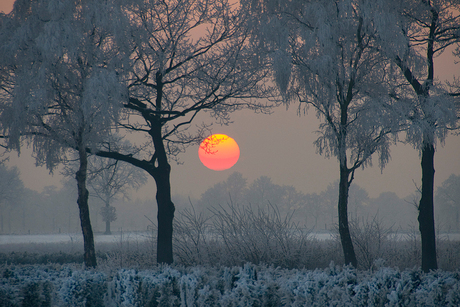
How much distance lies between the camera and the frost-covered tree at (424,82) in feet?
24.6

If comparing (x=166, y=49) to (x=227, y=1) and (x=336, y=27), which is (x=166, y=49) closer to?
(x=227, y=1)

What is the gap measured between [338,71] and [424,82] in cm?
246

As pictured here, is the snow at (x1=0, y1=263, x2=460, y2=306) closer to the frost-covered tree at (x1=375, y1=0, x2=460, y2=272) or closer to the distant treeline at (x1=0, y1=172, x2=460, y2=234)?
the frost-covered tree at (x1=375, y1=0, x2=460, y2=272)

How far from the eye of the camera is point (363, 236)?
10.0 meters

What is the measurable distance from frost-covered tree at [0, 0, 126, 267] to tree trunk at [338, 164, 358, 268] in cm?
527

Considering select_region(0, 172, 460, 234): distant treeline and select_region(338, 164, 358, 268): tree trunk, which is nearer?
select_region(338, 164, 358, 268): tree trunk

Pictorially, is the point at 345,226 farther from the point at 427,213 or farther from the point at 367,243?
the point at 427,213

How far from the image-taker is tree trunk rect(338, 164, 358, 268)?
318 inches

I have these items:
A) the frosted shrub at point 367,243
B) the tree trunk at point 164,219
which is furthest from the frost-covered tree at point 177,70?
the frosted shrub at point 367,243

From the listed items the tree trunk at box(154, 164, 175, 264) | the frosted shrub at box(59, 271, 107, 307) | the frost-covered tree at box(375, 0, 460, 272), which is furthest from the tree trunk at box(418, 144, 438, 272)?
the frosted shrub at box(59, 271, 107, 307)

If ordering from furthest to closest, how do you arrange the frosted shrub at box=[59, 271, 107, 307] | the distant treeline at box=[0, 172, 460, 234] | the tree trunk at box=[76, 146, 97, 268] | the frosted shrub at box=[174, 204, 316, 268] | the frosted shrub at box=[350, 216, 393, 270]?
the distant treeline at box=[0, 172, 460, 234] → the frosted shrub at box=[350, 216, 393, 270] → the frosted shrub at box=[174, 204, 316, 268] → the tree trunk at box=[76, 146, 97, 268] → the frosted shrub at box=[59, 271, 107, 307]

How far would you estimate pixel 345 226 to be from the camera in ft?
27.0

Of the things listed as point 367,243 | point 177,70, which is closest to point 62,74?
point 177,70

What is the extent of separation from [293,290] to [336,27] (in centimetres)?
557
